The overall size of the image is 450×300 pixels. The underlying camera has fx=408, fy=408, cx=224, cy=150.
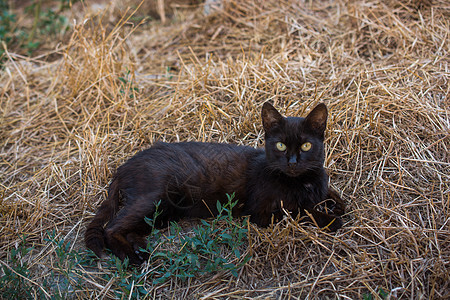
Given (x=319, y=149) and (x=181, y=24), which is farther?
(x=181, y=24)

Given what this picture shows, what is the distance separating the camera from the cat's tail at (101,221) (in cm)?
261

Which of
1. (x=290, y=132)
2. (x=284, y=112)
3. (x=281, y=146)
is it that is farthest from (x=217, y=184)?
(x=284, y=112)

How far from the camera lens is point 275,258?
2.46 m

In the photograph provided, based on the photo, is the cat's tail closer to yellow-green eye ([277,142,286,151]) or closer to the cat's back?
the cat's back

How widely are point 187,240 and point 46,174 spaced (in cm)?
155

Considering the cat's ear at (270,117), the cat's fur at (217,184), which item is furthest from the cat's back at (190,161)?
the cat's ear at (270,117)

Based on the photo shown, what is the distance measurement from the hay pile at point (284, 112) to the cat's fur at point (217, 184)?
0.66ft

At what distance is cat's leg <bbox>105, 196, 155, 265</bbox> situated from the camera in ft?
8.42

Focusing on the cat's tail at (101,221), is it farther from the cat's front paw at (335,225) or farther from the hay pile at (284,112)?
the cat's front paw at (335,225)

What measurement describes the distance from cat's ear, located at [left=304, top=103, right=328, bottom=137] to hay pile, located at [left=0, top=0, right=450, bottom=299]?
1.87 feet

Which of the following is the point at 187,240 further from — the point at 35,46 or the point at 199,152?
the point at 35,46

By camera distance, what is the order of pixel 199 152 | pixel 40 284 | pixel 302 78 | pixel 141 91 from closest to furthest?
pixel 40 284 < pixel 199 152 < pixel 302 78 < pixel 141 91

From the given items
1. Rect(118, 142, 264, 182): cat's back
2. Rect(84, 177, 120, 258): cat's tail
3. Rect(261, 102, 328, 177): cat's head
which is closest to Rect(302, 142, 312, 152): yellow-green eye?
Rect(261, 102, 328, 177): cat's head

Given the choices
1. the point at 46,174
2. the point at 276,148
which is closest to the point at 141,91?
the point at 46,174
